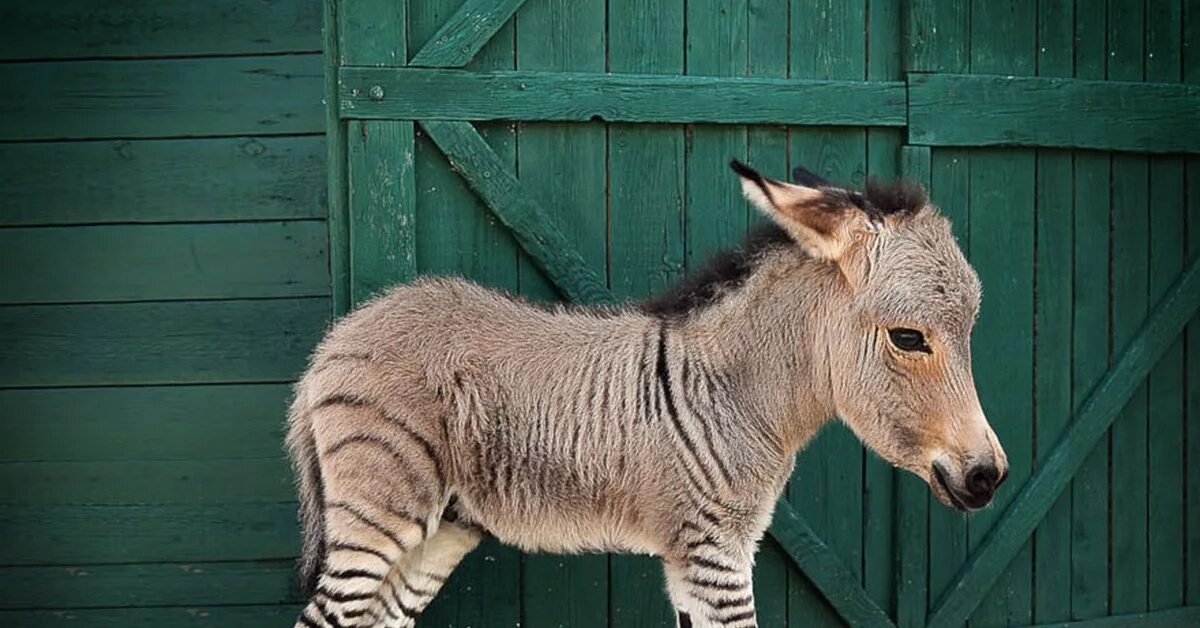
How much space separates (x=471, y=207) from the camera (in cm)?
519

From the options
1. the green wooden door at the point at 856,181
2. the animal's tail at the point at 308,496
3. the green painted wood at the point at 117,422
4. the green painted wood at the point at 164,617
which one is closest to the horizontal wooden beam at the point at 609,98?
the green wooden door at the point at 856,181

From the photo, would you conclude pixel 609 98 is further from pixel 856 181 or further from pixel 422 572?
pixel 422 572

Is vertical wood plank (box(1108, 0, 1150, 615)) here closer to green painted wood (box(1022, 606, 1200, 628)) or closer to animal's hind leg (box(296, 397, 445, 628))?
green painted wood (box(1022, 606, 1200, 628))

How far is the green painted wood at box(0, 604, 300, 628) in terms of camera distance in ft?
22.0

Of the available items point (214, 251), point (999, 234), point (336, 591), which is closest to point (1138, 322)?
point (999, 234)

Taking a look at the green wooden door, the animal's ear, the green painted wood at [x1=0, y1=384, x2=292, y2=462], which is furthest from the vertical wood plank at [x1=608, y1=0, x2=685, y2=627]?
the green painted wood at [x1=0, y1=384, x2=292, y2=462]

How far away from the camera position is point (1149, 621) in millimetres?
6180

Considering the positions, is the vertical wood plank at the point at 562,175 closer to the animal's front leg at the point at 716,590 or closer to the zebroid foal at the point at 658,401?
the zebroid foal at the point at 658,401

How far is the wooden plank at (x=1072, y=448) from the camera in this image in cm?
580

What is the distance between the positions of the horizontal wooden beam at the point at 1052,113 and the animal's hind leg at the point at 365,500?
2468 millimetres

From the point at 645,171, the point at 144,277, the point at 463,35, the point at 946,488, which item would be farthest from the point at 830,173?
the point at 144,277

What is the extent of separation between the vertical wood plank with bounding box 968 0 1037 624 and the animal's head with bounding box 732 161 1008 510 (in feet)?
4.95

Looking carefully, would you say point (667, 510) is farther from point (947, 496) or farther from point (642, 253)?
point (642, 253)

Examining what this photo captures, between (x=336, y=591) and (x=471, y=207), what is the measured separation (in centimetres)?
154
